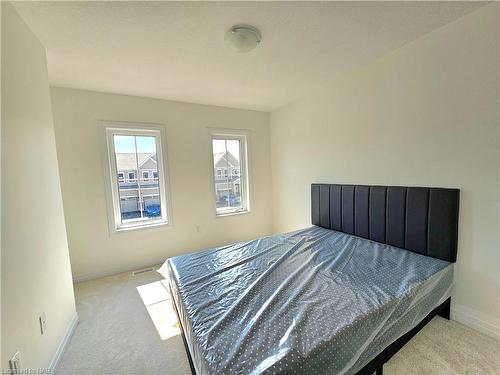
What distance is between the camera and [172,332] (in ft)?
5.89

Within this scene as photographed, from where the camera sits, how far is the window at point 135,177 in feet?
9.36

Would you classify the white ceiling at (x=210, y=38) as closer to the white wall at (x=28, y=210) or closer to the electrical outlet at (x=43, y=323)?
the white wall at (x=28, y=210)

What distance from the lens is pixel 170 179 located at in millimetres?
3146

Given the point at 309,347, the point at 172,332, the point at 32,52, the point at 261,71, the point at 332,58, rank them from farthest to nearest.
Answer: the point at 261,71 → the point at 332,58 → the point at 172,332 → the point at 32,52 → the point at 309,347

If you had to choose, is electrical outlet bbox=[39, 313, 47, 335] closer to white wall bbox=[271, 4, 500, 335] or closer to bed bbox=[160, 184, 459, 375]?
bed bbox=[160, 184, 459, 375]

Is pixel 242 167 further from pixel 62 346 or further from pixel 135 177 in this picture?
pixel 62 346

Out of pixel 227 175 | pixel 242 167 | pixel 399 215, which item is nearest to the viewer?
pixel 399 215

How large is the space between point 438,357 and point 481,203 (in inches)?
44.2

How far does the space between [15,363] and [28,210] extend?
821 millimetres

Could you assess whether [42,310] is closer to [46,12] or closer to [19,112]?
[19,112]

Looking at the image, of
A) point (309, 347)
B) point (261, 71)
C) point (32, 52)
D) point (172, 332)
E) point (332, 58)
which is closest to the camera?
point (309, 347)

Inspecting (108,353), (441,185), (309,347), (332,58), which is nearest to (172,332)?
(108,353)

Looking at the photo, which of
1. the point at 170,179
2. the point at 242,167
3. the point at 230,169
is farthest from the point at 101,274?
the point at 242,167

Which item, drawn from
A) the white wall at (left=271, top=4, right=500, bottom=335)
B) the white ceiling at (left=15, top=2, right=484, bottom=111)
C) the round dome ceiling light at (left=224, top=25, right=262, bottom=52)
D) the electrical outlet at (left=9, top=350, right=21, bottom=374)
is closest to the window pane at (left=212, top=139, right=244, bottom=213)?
the white ceiling at (left=15, top=2, right=484, bottom=111)
